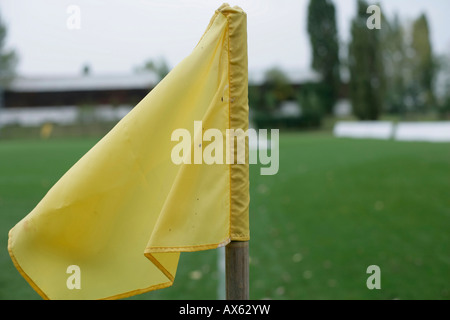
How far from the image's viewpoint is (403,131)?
25.0 metres

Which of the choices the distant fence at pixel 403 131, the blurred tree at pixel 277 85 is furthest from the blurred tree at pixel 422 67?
the distant fence at pixel 403 131

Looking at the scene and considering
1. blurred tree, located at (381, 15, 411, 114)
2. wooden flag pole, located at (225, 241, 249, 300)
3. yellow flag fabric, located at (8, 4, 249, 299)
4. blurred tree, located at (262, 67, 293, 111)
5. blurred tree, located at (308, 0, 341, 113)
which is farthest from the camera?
blurred tree, located at (381, 15, 411, 114)

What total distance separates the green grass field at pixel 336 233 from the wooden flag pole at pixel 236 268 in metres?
3.12

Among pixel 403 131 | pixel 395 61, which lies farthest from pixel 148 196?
pixel 395 61

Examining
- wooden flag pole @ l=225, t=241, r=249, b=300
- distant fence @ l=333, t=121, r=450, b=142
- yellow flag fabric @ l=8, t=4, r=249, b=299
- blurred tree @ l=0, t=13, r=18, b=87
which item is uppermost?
blurred tree @ l=0, t=13, r=18, b=87

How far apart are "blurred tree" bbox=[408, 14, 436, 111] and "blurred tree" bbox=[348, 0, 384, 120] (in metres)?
15.6

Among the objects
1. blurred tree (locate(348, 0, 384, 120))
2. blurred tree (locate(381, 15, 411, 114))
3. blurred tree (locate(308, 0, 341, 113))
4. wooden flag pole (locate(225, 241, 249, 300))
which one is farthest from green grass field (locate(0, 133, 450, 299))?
blurred tree (locate(381, 15, 411, 114))

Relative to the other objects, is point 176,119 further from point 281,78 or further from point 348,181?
point 281,78

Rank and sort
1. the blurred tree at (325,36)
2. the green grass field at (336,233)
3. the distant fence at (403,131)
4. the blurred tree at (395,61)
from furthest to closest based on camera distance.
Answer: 1. the blurred tree at (395,61)
2. the blurred tree at (325,36)
3. the distant fence at (403,131)
4. the green grass field at (336,233)

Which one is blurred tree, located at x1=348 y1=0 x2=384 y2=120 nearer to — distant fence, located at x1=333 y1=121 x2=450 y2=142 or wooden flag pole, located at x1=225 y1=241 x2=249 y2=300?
distant fence, located at x1=333 y1=121 x2=450 y2=142

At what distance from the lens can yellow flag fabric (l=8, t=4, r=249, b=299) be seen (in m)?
2.07

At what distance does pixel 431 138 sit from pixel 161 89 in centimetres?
2234

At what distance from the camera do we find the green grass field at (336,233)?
5.55 meters

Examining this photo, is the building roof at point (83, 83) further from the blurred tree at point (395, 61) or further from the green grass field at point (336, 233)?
the green grass field at point (336, 233)
